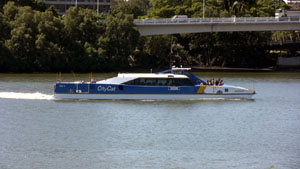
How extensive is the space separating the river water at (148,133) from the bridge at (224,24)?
35.1 m

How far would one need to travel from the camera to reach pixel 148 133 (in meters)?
40.2

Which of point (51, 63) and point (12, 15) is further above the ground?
point (12, 15)

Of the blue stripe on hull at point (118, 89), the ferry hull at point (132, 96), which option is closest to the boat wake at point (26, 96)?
the ferry hull at point (132, 96)

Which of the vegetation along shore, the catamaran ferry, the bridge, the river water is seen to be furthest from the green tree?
the catamaran ferry

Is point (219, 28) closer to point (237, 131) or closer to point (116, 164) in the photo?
point (237, 131)

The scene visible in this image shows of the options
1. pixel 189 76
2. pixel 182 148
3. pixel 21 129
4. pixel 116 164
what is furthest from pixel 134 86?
pixel 116 164

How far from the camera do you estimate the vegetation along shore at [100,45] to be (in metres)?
90.3

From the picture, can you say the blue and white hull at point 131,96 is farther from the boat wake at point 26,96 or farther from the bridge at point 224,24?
the bridge at point 224,24

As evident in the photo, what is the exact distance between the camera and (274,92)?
64.8m

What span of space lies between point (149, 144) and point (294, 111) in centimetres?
1795

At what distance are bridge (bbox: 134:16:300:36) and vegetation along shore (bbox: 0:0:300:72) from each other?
448 centimetres

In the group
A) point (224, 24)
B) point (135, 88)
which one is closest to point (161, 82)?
point (135, 88)

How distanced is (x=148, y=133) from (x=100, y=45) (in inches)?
2204

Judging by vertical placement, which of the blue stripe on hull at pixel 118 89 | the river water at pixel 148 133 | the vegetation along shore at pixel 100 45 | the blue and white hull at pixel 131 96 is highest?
the vegetation along shore at pixel 100 45
